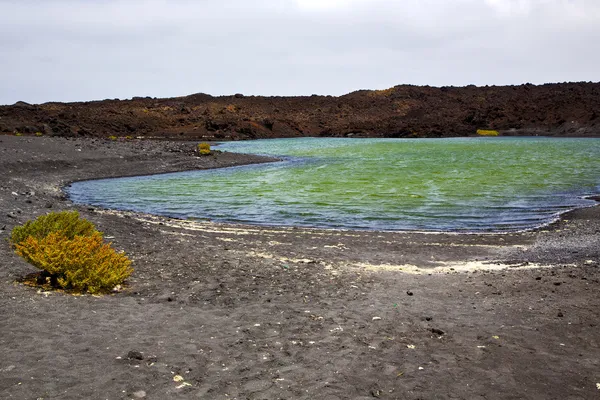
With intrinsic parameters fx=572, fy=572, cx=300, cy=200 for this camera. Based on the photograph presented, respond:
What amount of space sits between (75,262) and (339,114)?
388ft

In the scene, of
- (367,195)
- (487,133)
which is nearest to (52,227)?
(367,195)

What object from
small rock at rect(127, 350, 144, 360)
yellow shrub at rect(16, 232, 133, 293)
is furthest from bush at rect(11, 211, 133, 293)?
small rock at rect(127, 350, 144, 360)

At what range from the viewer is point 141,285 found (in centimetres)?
870

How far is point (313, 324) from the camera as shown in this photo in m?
7.08

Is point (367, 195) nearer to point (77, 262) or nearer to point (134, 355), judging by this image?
point (77, 262)

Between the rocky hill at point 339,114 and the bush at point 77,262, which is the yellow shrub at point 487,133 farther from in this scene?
the bush at point 77,262

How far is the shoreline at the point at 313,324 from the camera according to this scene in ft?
17.7

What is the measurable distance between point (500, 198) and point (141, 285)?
52.6 ft

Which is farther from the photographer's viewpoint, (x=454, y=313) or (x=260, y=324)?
(x=454, y=313)

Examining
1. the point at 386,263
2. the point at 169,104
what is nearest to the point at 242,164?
the point at 386,263

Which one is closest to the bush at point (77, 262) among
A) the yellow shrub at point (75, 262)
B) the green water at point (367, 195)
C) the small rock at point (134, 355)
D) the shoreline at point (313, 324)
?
the yellow shrub at point (75, 262)

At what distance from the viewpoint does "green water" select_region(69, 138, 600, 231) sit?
55.9 feet

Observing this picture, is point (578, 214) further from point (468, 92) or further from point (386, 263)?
point (468, 92)

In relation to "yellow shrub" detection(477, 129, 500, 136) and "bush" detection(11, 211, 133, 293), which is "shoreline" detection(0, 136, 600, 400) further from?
"yellow shrub" detection(477, 129, 500, 136)
